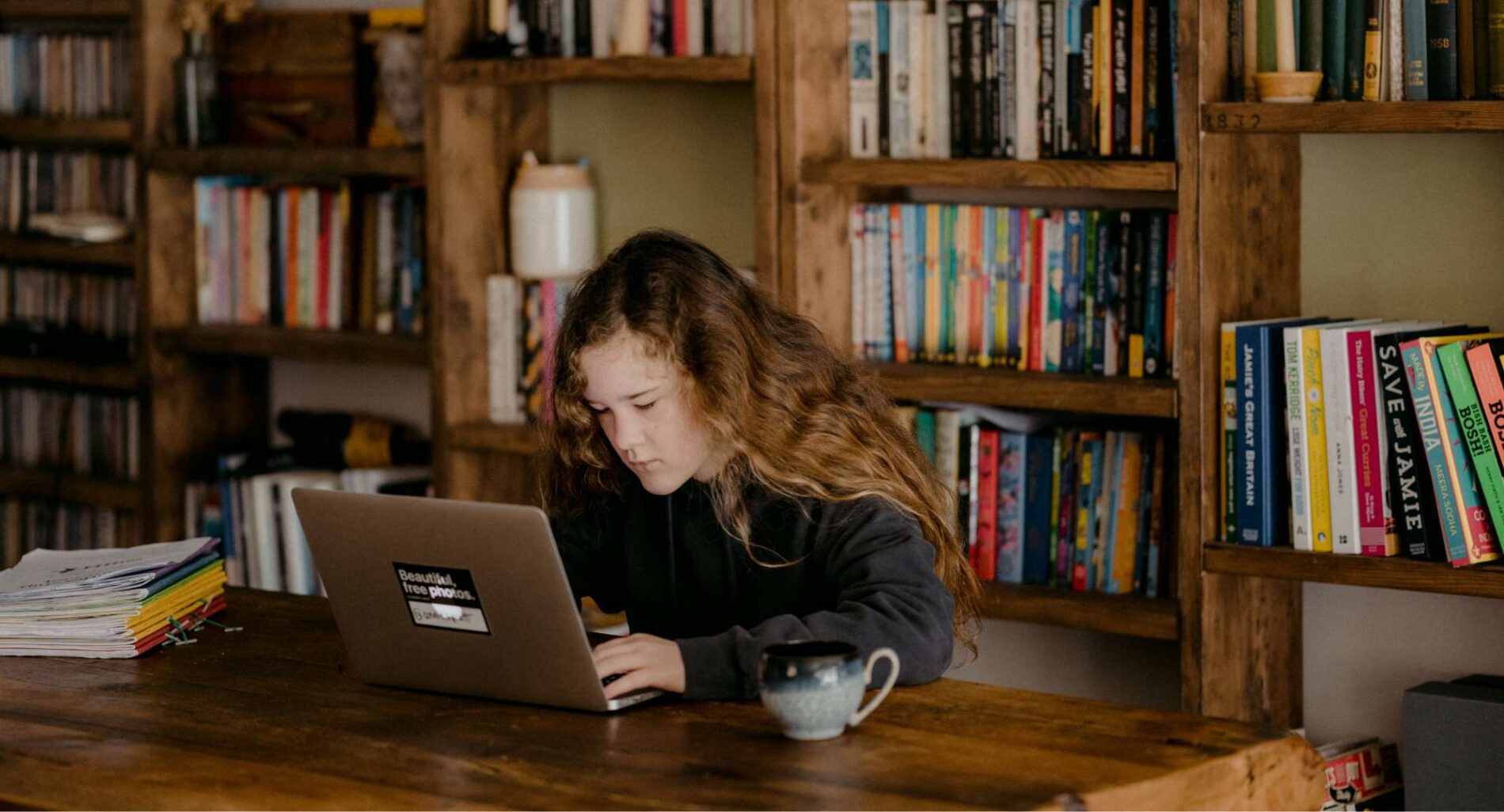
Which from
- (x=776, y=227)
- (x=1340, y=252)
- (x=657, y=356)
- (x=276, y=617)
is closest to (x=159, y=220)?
(x=776, y=227)

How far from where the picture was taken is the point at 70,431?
4.10 m

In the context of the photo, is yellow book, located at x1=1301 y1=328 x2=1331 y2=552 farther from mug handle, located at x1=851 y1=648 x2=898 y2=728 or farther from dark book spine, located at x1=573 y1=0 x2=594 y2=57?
dark book spine, located at x1=573 y1=0 x2=594 y2=57

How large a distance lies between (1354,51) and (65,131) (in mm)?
2633

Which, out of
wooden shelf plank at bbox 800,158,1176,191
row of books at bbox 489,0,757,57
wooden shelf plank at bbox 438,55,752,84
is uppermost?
row of books at bbox 489,0,757,57

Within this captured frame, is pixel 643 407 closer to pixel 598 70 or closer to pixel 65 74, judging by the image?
pixel 598 70

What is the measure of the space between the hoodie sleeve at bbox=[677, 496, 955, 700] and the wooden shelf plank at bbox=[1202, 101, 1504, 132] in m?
0.81

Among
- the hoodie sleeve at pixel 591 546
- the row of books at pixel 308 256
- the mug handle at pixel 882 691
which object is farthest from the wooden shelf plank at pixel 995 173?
the mug handle at pixel 882 691

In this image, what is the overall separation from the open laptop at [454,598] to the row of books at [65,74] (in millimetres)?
2293

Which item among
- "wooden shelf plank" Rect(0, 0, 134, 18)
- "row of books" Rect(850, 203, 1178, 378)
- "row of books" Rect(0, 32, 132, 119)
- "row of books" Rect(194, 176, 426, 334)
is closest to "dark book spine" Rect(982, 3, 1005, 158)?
"row of books" Rect(850, 203, 1178, 378)

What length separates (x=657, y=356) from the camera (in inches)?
81.1

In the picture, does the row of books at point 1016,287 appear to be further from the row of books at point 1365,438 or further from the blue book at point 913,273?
the row of books at point 1365,438

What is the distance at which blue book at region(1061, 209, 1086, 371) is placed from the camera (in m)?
2.78

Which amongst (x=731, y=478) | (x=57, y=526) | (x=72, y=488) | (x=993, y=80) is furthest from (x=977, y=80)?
(x=57, y=526)

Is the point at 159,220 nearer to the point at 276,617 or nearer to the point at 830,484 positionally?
the point at 276,617
